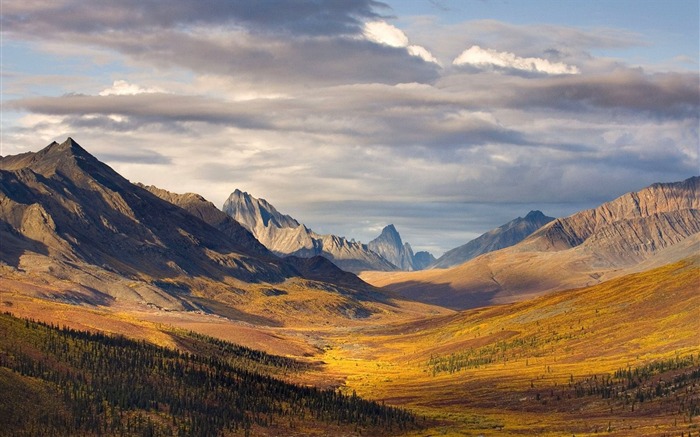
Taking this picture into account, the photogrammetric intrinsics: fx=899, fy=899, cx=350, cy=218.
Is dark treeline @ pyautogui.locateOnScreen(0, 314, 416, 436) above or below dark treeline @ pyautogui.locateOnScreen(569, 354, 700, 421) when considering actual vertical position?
below

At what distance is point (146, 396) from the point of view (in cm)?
13338

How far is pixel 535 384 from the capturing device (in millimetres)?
187750

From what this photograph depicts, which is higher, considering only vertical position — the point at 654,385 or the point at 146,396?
the point at 654,385

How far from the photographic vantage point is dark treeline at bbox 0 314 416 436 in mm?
121000

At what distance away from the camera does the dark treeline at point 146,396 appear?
12100cm

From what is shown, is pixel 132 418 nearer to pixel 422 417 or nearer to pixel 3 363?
pixel 3 363

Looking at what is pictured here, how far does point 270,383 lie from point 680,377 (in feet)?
245

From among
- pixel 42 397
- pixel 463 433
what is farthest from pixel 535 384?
pixel 42 397

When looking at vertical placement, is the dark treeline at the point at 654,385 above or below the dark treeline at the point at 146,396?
above

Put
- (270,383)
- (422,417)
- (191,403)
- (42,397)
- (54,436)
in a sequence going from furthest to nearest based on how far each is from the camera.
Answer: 1. (270,383)
2. (422,417)
3. (191,403)
4. (42,397)
5. (54,436)

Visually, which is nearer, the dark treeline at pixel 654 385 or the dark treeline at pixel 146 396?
the dark treeline at pixel 146 396

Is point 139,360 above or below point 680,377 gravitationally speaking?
below

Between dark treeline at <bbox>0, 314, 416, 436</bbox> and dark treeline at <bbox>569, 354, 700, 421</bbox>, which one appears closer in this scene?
dark treeline at <bbox>0, 314, 416, 436</bbox>

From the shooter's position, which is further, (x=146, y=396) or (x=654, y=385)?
(x=654, y=385)
